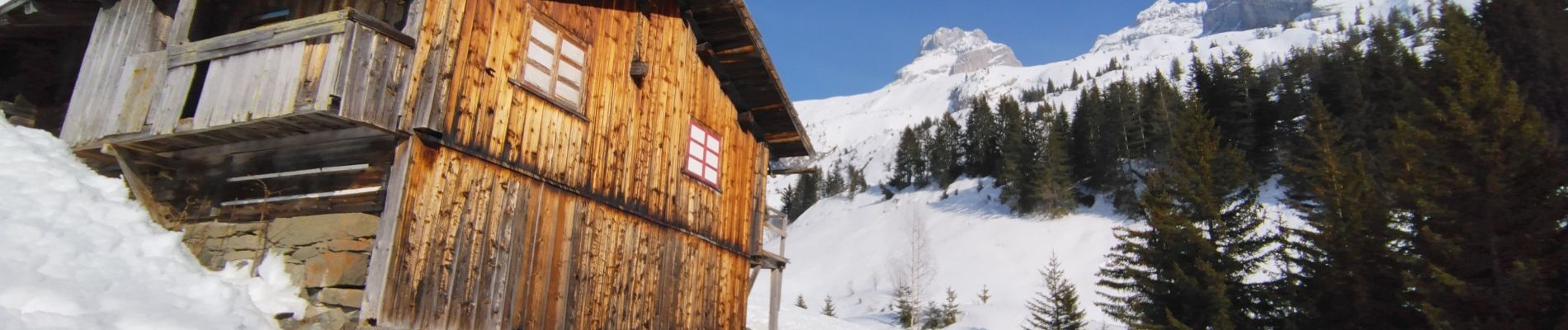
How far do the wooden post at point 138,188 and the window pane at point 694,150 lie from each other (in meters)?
6.75

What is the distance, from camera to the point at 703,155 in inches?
556

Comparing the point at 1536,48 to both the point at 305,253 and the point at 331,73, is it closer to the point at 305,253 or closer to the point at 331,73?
the point at 331,73

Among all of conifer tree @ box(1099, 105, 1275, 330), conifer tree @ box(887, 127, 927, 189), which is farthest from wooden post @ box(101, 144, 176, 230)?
conifer tree @ box(887, 127, 927, 189)

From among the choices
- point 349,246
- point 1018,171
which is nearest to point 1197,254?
point 349,246

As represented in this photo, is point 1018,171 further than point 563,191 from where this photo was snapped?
Yes

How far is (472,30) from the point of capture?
953cm

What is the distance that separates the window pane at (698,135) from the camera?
45.6 ft

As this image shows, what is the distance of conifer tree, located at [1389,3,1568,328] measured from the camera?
638 inches

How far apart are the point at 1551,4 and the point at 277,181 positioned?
5957 centimetres

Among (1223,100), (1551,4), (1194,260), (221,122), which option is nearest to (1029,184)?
(1223,100)

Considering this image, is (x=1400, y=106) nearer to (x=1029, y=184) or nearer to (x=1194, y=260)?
(x=1029, y=184)

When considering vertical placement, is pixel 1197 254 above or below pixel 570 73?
below

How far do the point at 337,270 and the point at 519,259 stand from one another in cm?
208

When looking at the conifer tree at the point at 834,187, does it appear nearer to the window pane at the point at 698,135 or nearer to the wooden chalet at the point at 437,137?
the window pane at the point at 698,135
